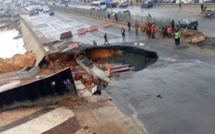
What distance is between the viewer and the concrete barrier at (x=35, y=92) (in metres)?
17.8

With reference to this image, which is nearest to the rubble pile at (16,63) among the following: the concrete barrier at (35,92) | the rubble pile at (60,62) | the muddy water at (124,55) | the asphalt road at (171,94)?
the rubble pile at (60,62)

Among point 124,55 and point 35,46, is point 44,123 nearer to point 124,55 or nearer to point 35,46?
point 124,55

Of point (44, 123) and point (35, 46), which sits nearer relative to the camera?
point (44, 123)

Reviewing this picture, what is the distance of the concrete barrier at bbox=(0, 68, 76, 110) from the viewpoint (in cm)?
1781

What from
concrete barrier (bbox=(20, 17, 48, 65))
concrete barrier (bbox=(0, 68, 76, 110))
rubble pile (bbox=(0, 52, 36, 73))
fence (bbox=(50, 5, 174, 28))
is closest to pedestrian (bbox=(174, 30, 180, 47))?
fence (bbox=(50, 5, 174, 28))

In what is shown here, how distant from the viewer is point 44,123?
15.8 metres

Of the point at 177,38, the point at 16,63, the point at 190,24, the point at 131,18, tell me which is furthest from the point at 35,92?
the point at 131,18

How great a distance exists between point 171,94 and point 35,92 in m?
8.92

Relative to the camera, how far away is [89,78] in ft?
80.9

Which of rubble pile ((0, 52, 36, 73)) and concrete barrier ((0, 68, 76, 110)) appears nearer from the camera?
concrete barrier ((0, 68, 76, 110))

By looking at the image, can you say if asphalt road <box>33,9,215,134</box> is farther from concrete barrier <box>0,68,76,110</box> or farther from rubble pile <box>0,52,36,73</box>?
rubble pile <box>0,52,36,73</box>

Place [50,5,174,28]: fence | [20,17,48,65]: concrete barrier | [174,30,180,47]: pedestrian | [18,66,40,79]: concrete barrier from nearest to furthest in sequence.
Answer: [174,30,180,47]: pedestrian → [18,66,40,79]: concrete barrier → [20,17,48,65]: concrete barrier → [50,5,174,28]: fence

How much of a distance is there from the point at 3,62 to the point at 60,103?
21.1m

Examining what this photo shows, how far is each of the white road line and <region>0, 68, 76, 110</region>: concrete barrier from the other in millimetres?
1663
